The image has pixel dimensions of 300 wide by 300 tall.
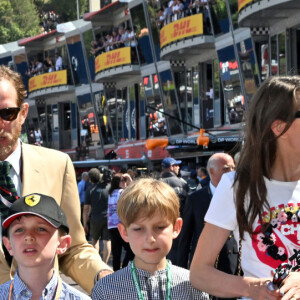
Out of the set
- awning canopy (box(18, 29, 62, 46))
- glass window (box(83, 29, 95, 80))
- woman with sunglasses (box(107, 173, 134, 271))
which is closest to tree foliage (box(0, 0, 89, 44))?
awning canopy (box(18, 29, 62, 46))

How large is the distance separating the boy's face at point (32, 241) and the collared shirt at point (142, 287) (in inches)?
17.5

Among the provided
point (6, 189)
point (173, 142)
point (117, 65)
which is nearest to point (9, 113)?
point (6, 189)

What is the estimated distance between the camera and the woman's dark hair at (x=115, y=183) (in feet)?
45.7

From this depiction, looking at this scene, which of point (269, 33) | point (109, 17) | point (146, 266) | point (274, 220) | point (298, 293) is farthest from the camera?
point (109, 17)

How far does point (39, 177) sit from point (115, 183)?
1014 cm

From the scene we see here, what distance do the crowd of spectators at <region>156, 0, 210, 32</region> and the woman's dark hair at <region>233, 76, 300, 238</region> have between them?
98.0 ft

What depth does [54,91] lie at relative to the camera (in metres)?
51.2

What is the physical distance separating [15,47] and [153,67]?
907 inches

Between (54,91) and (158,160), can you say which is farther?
(54,91)

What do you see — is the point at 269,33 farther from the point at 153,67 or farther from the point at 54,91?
the point at 54,91

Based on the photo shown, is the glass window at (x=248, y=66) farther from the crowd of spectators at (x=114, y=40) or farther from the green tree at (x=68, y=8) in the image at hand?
the green tree at (x=68, y=8)

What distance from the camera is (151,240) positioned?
3777 millimetres

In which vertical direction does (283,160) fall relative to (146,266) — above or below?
above

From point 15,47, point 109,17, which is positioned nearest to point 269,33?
point 109,17
